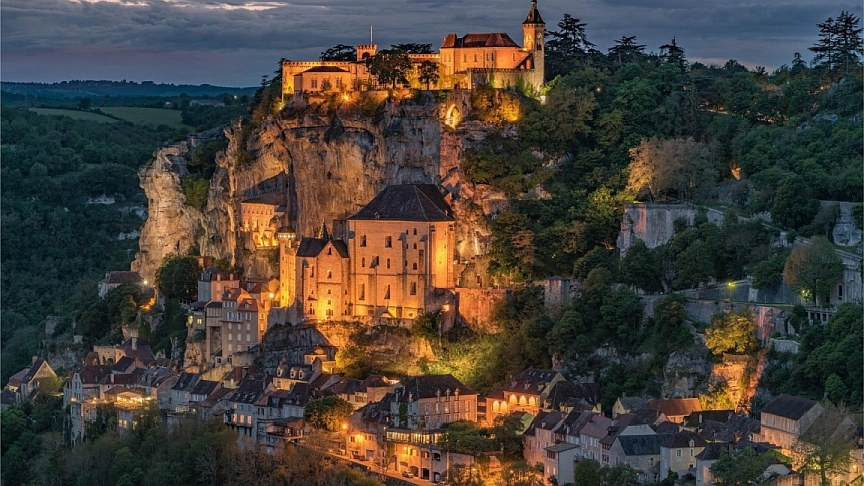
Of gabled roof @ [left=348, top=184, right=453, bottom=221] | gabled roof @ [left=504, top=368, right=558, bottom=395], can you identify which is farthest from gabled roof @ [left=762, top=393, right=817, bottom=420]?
gabled roof @ [left=348, top=184, right=453, bottom=221]

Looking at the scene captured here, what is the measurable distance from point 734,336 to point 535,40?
1000 inches

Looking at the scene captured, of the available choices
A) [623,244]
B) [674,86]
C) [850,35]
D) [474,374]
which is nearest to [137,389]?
[474,374]

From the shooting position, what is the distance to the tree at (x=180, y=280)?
9381 centimetres

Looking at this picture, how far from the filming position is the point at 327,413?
240 feet

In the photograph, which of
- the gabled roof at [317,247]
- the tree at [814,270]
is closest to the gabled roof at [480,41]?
the gabled roof at [317,247]

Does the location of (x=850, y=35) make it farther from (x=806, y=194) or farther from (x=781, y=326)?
(x=781, y=326)

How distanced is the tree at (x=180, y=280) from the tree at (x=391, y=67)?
1404 centimetres

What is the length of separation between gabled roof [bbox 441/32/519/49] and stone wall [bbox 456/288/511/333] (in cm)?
1311

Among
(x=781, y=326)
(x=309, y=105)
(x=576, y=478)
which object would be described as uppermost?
(x=309, y=105)

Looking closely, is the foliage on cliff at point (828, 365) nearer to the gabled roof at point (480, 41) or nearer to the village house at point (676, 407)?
the village house at point (676, 407)

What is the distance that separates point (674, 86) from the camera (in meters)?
90.9

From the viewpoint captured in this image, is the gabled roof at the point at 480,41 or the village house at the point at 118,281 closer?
the gabled roof at the point at 480,41

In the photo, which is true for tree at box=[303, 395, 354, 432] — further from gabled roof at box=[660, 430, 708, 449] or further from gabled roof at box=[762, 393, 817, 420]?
gabled roof at box=[762, 393, 817, 420]

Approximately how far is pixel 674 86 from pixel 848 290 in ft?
80.7
